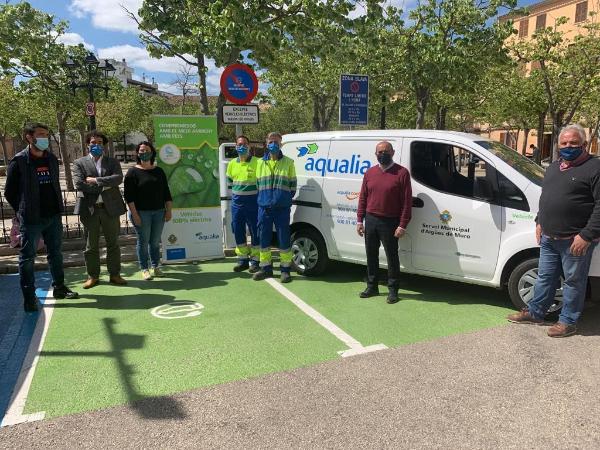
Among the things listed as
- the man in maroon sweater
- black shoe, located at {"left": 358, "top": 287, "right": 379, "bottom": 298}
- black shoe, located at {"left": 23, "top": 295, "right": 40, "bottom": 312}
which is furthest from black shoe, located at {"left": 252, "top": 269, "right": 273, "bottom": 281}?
black shoe, located at {"left": 23, "top": 295, "right": 40, "bottom": 312}

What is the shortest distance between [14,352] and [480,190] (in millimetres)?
4729

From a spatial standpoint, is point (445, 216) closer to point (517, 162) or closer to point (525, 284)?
point (517, 162)

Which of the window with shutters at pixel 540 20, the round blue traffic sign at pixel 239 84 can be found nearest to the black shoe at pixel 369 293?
the round blue traffic sign at pixel 239 84

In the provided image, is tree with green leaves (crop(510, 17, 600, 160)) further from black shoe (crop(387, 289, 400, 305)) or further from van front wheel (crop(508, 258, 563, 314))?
black shoe (crop(387, 289, 400, 305))

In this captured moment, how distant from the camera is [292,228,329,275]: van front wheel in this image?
6422 mm

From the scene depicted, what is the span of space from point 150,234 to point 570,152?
511 centimetres

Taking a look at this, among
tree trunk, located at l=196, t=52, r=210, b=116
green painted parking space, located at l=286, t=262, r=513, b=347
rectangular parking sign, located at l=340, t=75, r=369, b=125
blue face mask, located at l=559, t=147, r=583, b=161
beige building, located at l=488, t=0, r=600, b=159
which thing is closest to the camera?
blue face mask, located at l=559, t=147, r=583, b=161

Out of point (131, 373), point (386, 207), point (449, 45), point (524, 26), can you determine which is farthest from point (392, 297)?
point (524, 26)

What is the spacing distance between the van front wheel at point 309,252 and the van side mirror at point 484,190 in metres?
2.18

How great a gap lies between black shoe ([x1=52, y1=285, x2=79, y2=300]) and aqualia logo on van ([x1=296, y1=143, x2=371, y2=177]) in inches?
131

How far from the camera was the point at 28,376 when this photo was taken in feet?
12.0

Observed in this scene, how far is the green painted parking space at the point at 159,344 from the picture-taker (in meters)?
3.48

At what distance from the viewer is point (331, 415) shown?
310cm

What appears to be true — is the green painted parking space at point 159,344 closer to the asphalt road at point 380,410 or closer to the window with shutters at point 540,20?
the asphalt road at point 380,410
